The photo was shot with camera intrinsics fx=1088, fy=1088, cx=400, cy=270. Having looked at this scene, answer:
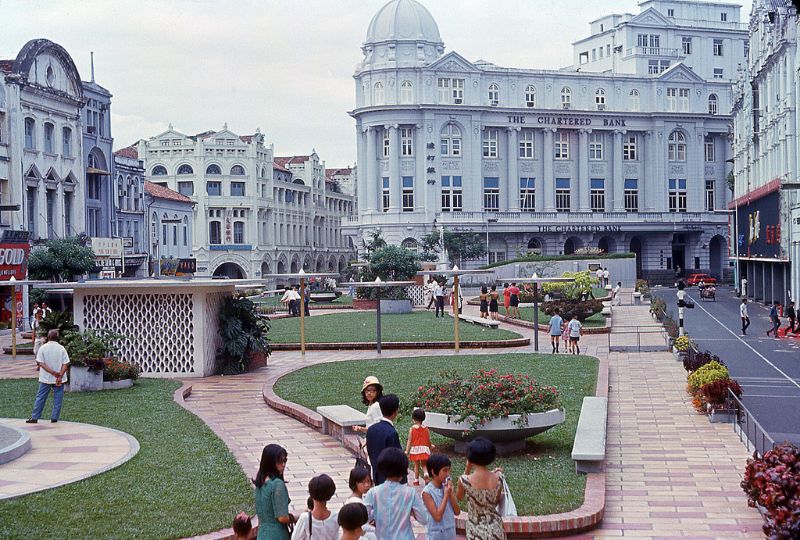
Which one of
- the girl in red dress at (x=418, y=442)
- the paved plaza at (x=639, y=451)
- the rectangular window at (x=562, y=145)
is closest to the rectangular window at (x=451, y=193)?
the rectangular window at (x=562, y=145)

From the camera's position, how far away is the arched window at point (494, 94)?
92.0 meters

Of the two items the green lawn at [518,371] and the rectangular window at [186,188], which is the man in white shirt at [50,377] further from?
the rectangular window at [186,188]

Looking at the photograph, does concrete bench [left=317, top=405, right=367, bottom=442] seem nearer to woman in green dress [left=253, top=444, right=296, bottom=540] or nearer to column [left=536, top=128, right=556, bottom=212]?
woman in green dress [left=253, top=444, right=296, bottom=540]

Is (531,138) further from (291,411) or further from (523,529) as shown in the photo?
(523,529)

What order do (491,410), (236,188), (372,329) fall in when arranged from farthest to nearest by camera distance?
(236,188), (372,329), (491,410)

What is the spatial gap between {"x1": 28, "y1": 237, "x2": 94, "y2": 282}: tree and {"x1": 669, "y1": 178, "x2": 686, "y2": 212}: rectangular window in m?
61.4

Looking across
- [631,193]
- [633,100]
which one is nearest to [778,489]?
[631,193]

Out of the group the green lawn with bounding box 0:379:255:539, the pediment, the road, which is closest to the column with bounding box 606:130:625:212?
the pediment

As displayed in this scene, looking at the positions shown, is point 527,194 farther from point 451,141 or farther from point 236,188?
point 236,188

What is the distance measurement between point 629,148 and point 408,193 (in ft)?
70.5

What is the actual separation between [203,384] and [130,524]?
46.9 ft

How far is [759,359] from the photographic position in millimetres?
32406

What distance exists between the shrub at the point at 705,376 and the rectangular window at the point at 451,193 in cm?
6930

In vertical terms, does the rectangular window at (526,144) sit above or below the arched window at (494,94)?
below
